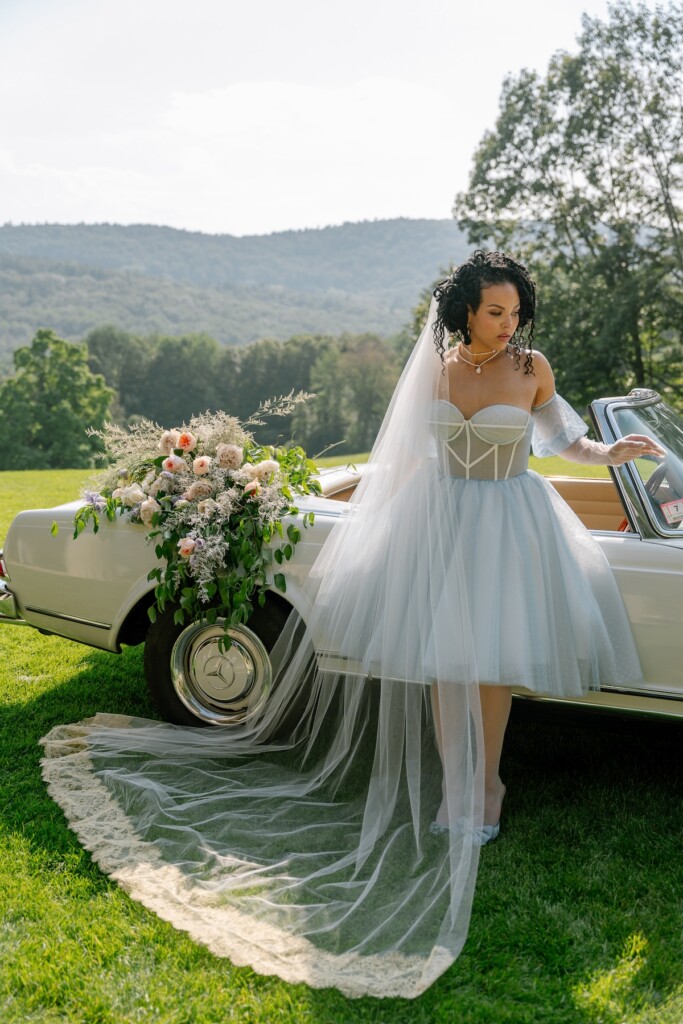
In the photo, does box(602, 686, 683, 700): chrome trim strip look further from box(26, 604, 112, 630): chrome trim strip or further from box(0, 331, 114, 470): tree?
box(0, 331, 114, 470): tree

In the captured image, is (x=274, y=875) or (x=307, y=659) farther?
(x=307, y=659)

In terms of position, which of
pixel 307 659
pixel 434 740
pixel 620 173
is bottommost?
pixel 434 740

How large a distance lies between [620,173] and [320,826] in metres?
26.0

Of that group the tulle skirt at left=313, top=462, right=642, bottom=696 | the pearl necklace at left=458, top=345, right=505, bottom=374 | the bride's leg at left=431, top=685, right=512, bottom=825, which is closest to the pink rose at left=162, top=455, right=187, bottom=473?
the tulle skirt at left=313, top=462, right=642, bottom=696

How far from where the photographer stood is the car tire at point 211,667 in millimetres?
4043

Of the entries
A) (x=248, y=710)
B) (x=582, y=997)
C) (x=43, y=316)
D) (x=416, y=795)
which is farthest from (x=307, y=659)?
(x=43, y=316)

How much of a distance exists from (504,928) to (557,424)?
183 cm

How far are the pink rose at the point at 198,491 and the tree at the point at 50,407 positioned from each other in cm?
3260

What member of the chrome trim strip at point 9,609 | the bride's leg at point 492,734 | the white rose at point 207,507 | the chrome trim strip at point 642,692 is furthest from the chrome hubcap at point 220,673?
the chrome trim strip at point 642,692

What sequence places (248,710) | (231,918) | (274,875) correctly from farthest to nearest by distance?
1. (248,710)
2. (274,875)
3. (231,918)

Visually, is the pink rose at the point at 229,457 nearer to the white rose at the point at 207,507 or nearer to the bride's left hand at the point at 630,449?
the white rose at the point at 207,507

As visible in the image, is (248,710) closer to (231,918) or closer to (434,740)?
(434,740)

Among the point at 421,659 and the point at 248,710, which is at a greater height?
the point at 421,659

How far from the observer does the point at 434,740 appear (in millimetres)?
3676
